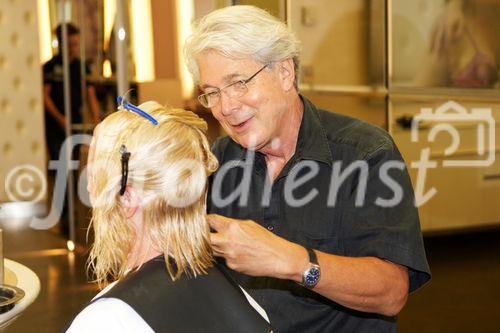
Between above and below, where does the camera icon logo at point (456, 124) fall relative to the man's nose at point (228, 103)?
→ below

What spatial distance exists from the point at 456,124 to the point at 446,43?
0.36 meters

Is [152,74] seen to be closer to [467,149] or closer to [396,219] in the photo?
[467,149]

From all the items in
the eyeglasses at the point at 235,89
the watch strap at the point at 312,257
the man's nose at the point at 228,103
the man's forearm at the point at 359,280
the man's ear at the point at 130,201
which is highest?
the eyeglasses at the point at 235,89

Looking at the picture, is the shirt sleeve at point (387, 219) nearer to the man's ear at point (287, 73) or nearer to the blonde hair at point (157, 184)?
the man's ear at point (287, 73)

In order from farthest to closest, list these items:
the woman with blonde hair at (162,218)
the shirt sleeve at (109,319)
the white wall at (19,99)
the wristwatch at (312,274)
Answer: the white wall at (19,99)
the wristwatch at (312,274)
the woman with blonde hair at (162,218)
the shirt sleeve at (109,319)

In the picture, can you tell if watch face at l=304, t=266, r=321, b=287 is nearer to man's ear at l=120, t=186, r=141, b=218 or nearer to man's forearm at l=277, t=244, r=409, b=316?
man's forearm at l=277, t=244, r=409, b=316

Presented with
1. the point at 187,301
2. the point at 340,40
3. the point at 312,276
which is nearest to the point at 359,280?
the point at 312,276

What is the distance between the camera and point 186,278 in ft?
4.88

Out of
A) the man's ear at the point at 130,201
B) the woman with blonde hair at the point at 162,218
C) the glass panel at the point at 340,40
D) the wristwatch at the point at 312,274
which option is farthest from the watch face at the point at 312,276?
the glass panel at the point at 340,40

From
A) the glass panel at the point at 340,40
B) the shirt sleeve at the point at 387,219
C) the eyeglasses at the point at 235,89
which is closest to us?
the shirt sleeve at the point at 387,219

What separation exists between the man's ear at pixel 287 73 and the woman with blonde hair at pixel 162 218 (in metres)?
0.48

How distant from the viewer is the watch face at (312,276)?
5.29 feet

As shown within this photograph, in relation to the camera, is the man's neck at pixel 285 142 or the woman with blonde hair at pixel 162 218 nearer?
the woman with blonde hair at pixel 162 218

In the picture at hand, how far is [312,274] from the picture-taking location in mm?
1616
